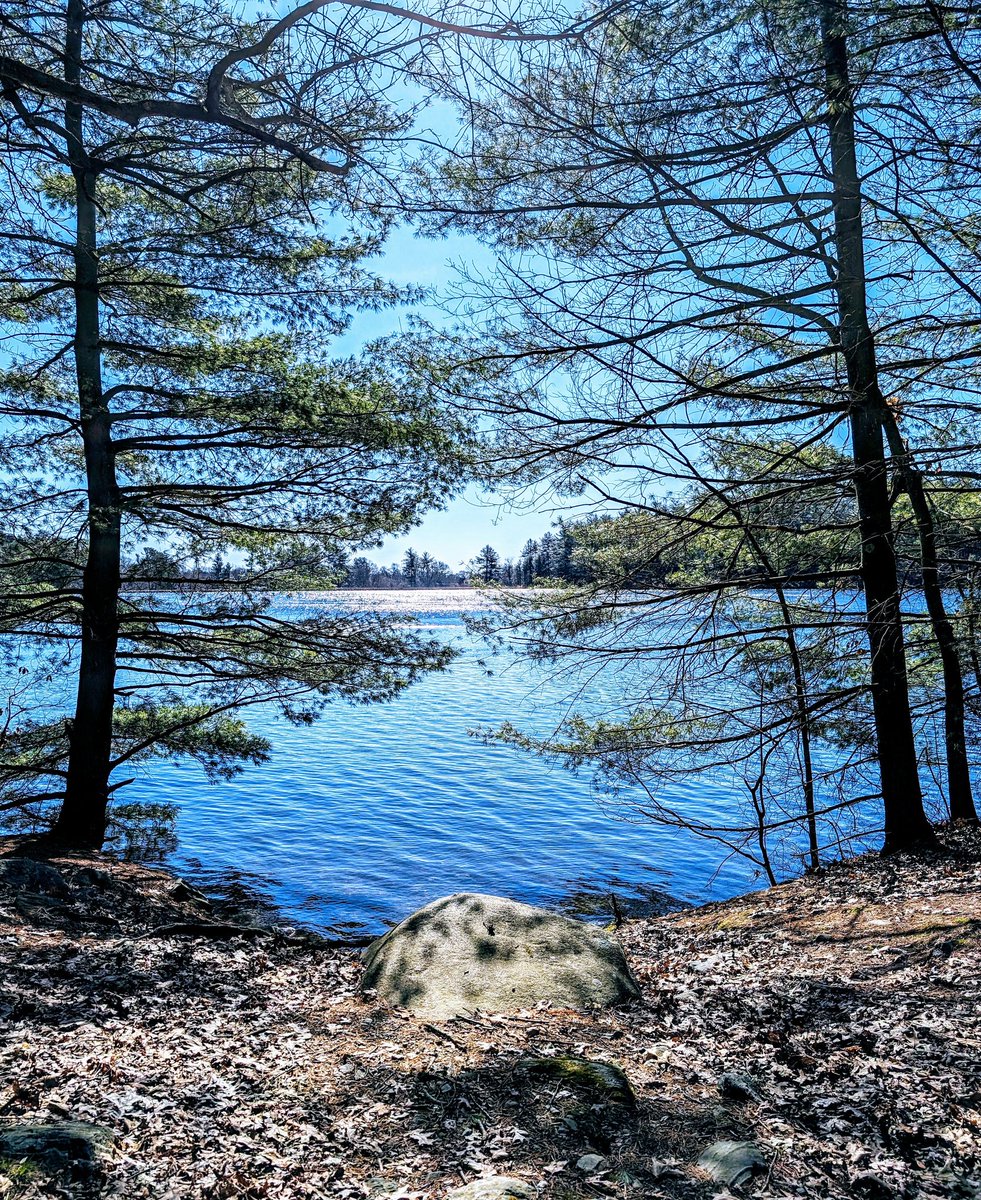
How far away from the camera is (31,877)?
6793 millimetres

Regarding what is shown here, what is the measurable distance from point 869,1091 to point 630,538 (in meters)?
5.63

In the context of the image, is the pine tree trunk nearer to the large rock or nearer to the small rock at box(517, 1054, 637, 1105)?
the large rock

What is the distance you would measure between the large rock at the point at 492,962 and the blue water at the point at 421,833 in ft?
6.88

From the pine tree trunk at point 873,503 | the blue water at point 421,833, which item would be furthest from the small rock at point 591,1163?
the pine tree trunk at point 873,503

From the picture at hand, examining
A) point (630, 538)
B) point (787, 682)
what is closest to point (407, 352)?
point (630, 538)

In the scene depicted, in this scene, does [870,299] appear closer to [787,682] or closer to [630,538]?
[630,538]

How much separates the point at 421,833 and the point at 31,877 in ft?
25.7

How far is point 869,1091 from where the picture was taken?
11.3 ft

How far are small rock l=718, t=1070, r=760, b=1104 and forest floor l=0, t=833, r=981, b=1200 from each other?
14 mm

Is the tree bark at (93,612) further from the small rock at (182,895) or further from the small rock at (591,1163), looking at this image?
the small rock at (591,1163)

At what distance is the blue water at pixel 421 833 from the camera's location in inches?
432

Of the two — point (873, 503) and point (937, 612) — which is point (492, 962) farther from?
point (937, 612)

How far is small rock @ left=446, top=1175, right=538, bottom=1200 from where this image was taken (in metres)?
2.64

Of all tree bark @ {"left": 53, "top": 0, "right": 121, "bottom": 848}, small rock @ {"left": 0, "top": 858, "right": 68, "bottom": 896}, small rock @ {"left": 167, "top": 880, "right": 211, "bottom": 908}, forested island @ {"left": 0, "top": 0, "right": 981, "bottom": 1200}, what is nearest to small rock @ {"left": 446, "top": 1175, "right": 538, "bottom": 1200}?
forested island @ {"left": 0, "top": 0, "right": 981, "bottom": 1200}
